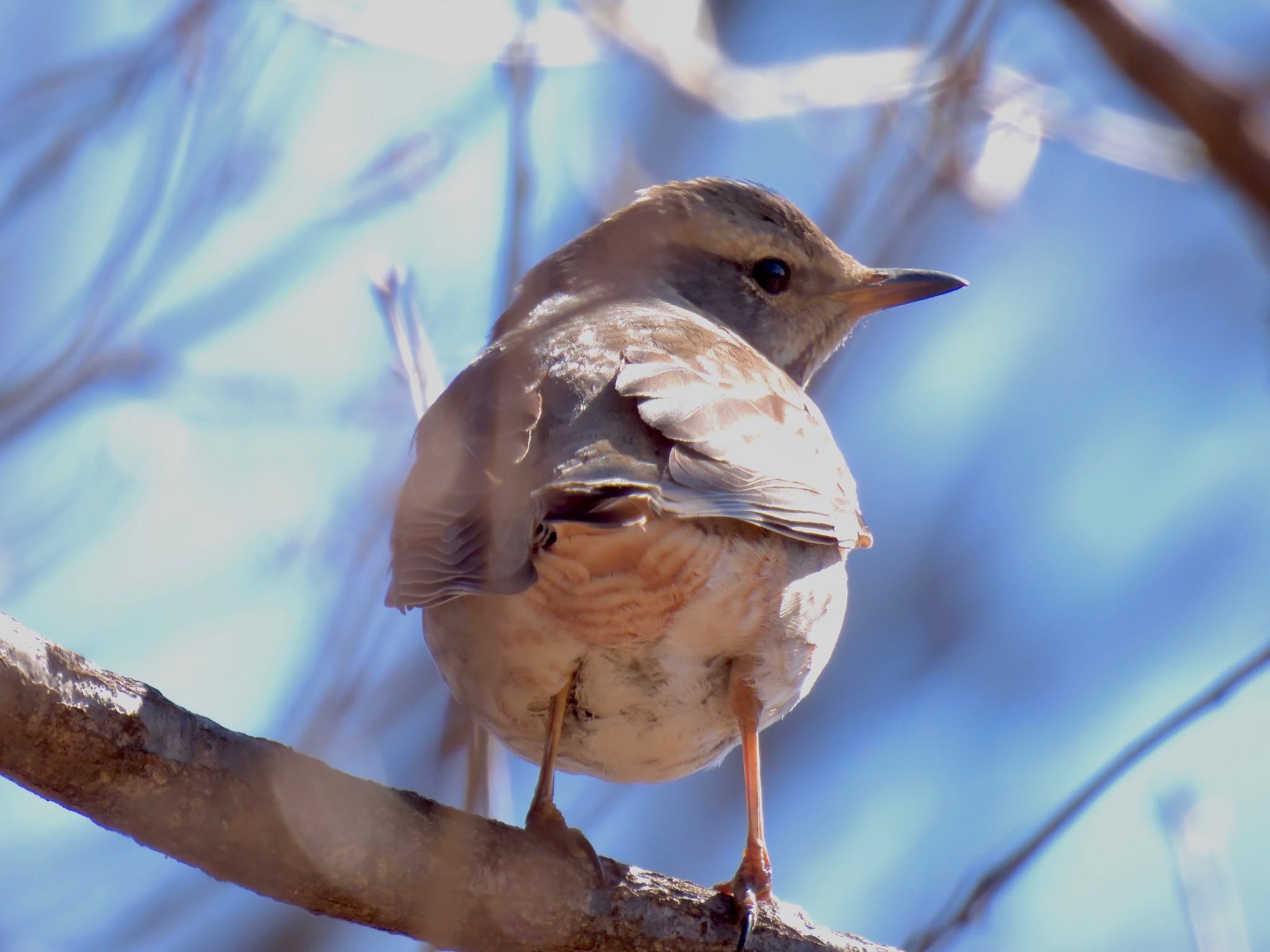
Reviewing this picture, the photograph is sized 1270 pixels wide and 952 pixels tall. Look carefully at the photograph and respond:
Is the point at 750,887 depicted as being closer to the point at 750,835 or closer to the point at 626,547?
the point at 750,835

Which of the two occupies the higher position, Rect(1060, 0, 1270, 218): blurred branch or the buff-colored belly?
Rect(1060, 0, 1270, 218): blurred branch

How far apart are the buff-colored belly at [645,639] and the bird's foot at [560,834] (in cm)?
45

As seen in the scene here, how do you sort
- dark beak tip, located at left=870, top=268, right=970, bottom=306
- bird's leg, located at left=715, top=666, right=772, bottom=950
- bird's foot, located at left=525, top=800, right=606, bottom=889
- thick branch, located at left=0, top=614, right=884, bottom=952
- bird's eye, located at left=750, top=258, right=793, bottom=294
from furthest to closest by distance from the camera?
1. bird's eye, located at left=750, top=258, right=793, bottom=294
2. dark beak tip, located at left=870, top=268, right=970, bottom=306
3. bird's leg, located at left=715, top=666, right=772, bottom=950
4. bird's foot, located at left=525, top=800, right=606, bottom=889
5. thick branch, located at left=0, top=614, right=884, bottom=952

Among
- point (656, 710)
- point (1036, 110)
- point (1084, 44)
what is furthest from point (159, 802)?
point (1036, 110)

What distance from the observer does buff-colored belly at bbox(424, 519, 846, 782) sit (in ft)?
13.1

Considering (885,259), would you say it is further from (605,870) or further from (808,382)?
(605,870)

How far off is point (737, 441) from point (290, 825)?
1.81m

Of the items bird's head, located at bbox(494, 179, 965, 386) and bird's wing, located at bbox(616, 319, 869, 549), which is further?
bird's head, located at bbox(494, 179, 965, 386)

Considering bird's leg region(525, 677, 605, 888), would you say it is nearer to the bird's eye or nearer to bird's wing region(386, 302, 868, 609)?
bird's wing region(386, 302, 868, 609)

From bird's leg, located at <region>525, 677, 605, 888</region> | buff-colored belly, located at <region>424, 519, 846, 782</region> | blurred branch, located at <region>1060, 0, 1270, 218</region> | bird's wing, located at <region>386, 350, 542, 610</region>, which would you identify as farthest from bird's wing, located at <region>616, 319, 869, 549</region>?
blurred branch, located at <region>1060, 0, 1270, 218</region>

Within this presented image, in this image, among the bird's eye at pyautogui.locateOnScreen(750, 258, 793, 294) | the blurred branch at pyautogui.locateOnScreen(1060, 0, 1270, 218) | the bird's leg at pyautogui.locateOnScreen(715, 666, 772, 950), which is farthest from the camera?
the bird's eye at pyautogui.locateOnScreen(750, 258, 793, 294)

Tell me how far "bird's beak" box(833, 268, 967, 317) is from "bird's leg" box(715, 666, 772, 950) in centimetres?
232

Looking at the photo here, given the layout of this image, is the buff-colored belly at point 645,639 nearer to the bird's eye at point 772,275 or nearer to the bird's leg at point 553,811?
the bird's leg at point 553,811

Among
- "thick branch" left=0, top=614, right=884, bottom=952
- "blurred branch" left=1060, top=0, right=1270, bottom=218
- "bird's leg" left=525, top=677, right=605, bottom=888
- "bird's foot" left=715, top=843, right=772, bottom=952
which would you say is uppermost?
"blurred branch" left=1060, top=0, right=1270, bottom=218
